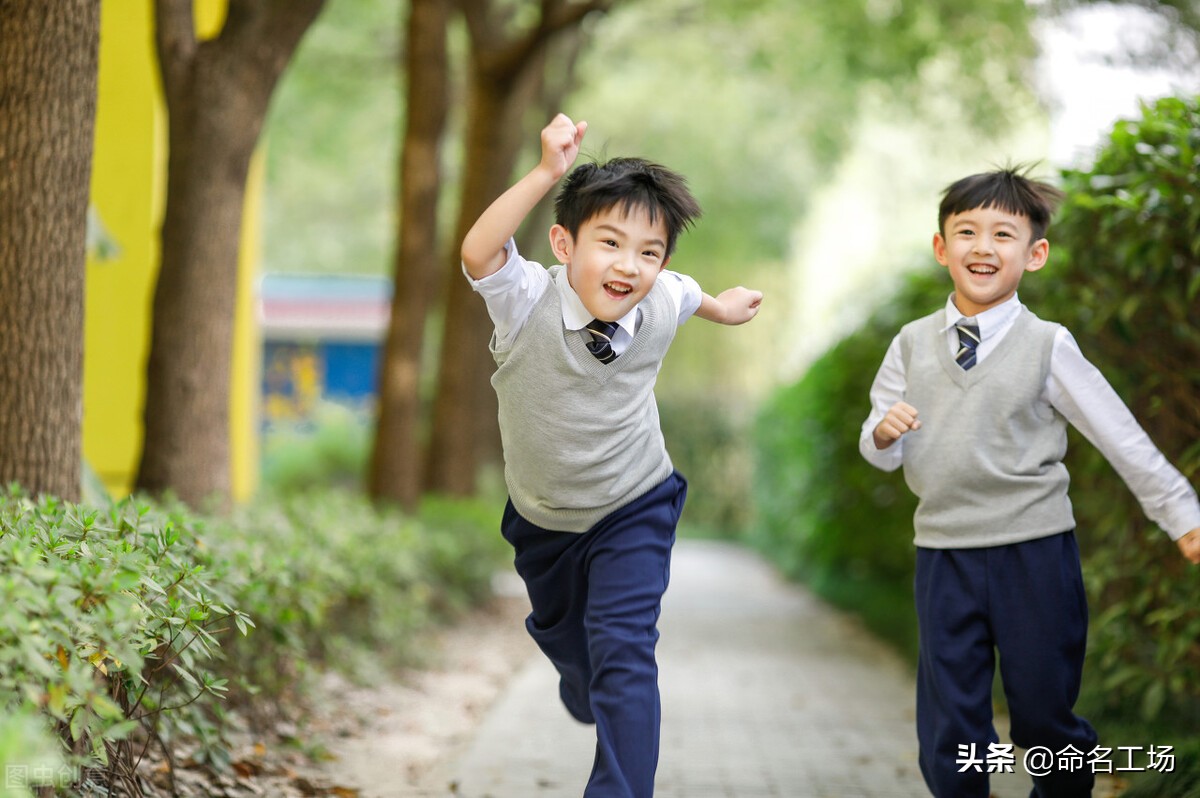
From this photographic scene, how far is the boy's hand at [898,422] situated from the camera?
152 inches

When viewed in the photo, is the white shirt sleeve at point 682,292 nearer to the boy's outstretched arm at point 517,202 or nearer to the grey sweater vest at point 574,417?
the grey sweater vest at point 574,417

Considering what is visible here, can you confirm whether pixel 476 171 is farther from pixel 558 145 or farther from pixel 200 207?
pixel 558 145

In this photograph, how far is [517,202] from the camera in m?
3.58

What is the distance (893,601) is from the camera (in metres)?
10.4

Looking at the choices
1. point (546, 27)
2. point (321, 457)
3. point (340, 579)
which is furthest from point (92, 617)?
point (321, 457)

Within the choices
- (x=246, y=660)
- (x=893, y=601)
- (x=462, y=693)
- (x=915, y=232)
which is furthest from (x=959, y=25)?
(x=915, y=232)

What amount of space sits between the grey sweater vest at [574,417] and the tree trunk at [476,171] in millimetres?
7560

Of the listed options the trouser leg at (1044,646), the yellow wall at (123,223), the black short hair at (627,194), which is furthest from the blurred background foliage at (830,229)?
the yellow wall at (123,223)

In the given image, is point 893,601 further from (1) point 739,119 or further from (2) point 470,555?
(1) point 739,119

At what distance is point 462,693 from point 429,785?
2.70 m

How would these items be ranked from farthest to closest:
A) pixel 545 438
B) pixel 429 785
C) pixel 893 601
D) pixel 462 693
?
1. pixel 893 601
2. pixel 462 693
3. pixel 429 785
4. pixel 545 438

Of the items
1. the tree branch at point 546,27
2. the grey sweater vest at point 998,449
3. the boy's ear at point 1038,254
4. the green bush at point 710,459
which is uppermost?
the tree branch at point 546,27

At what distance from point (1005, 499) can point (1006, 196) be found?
0.88m

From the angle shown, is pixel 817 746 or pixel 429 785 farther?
pixel 817 746
